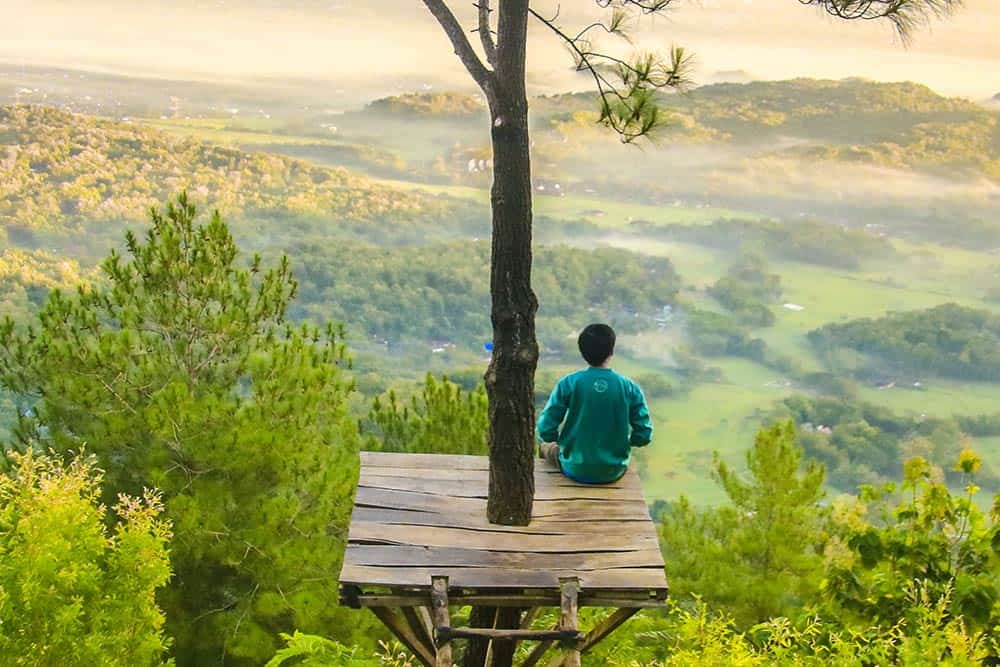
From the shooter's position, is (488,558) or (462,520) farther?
(462,520)

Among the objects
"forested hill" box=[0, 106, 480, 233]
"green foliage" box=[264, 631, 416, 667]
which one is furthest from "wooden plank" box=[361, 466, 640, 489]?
"forested hill" box=[0, 106, 480, 233]

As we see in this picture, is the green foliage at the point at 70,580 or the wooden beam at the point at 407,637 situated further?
the wooden beam at the point at 407,637

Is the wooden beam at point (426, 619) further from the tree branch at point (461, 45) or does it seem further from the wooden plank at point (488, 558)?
the tree branch at point (461, 45)

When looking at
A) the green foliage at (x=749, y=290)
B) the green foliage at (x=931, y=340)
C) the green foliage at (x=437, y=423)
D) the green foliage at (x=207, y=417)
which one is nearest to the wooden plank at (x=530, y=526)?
the green foliage at (x=207, y=417)

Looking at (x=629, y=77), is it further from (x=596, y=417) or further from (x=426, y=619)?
(x=426, y=619)

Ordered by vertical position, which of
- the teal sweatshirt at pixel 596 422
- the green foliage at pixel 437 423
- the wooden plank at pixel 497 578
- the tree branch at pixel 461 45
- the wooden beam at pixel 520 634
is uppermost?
the tree branch at pixel 461 45

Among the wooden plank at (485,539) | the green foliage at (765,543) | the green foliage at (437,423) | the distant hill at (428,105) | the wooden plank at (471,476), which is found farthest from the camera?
the distant hill at (428,105)

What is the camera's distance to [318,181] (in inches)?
1465

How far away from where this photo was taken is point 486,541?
3.26m

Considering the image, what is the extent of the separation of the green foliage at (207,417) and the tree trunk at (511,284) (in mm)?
2216

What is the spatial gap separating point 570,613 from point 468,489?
760 millimetres

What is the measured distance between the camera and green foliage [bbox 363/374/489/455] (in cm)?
611

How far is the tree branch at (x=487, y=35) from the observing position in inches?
135

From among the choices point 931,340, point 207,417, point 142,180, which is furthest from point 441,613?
point 931,340
